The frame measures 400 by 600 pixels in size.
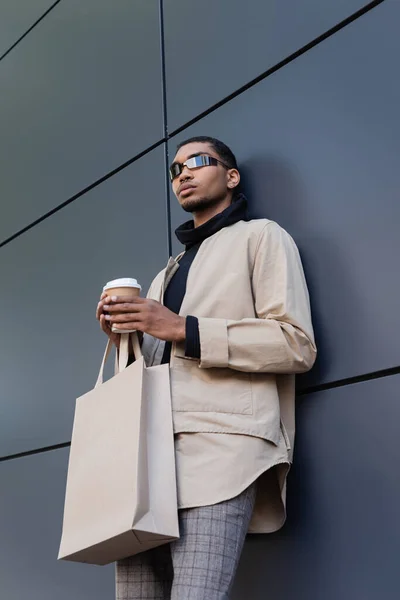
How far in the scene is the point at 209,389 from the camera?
2.46 metres

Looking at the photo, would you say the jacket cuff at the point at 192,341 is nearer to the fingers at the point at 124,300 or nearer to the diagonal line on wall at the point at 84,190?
the fingers at the point at 124,300

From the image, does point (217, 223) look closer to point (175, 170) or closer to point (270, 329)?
point (175, 170)

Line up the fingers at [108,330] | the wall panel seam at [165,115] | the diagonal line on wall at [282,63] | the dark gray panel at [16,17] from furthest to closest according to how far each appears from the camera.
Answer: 1. the dark gray panel at [16,17]
2. the wall panel seam at [165,115]
3. the diagonal line on wall at [282,63]
4. the fingers at [108,330]

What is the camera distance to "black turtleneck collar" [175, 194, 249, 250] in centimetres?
285

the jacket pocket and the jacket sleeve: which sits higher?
the jacket sleeve

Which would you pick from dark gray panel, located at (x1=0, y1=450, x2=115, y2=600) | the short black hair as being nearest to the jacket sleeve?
the short black hair

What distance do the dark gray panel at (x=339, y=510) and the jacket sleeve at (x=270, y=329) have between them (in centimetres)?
22

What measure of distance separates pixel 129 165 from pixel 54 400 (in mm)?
1138

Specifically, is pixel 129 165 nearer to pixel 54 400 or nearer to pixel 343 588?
pixel 54 400

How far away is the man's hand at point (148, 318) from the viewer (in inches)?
96.0

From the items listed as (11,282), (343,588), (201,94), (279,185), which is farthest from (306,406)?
(11,282)

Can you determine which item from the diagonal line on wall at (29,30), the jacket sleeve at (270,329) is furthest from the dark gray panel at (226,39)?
the diagonal line on wall at (29,30)

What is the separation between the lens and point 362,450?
8.19ft

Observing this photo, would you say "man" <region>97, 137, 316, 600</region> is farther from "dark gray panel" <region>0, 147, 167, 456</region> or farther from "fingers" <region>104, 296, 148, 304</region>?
"dark gray panel" <region>0, 147, 167, 456</region>
